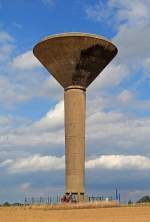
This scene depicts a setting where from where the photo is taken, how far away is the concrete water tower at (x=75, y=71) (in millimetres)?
41031

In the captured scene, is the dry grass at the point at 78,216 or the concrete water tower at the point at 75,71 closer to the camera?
the dry grass at the point at 78,216

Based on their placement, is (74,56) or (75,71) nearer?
(74,56)

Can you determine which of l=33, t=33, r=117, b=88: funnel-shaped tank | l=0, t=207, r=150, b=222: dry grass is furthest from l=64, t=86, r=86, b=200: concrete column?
l=0, t=207, r=150, b=222: dry grass

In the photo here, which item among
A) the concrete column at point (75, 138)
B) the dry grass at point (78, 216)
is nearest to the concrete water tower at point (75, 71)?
the concrete column at point (75, 138)

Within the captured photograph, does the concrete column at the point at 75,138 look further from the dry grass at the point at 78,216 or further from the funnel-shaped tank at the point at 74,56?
the dry grass at the point at 78,216

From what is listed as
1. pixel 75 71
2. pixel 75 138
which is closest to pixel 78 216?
pixel 75 138

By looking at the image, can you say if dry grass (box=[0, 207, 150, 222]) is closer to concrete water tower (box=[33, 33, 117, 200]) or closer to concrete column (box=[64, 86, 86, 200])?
concrete column (box=[64, 86, 86, 200])

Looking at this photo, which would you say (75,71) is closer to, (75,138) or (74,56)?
(74,56)

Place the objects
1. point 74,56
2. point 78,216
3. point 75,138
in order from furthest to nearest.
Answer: point 74,56
point 75,138
point 78,216

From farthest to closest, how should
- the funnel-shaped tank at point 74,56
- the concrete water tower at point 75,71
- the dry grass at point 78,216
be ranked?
1. the funnel-shaped tank at point 74,56
2. the concrete water tower at point 75,71
3. the dry grass at point 78,216

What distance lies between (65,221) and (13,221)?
8.93 feet

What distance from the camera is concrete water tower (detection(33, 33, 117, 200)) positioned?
4103 centimetres

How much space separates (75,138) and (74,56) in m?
7.12

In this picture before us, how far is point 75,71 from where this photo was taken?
4250 cm
